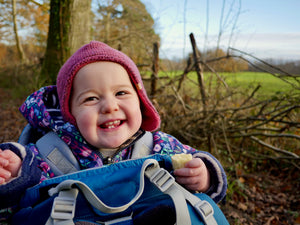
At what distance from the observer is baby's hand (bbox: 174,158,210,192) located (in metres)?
1.46

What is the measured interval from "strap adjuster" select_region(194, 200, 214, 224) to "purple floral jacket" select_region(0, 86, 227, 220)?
408mm

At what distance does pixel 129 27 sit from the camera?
23.5ft

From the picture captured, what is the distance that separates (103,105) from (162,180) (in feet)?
2.14

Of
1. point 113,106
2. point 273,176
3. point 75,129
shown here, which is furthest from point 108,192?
point 273,176

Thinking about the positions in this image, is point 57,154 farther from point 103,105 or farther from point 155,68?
point 155,68

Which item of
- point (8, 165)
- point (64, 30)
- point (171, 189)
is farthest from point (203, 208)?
point (64, 30)

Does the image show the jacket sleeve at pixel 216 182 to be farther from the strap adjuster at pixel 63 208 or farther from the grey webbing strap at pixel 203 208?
the strap adjuster at pixel 63 208

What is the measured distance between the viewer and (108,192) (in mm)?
1267

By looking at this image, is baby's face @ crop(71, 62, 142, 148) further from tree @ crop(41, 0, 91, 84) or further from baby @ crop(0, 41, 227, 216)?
tree @ crop(41, 0, 91, 84)

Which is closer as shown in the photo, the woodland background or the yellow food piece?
the yellow food piece

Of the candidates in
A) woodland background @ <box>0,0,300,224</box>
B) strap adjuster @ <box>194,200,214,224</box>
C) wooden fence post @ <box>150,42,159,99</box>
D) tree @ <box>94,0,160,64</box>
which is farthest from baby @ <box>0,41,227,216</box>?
tree @ <box>94,0,160,64</box>

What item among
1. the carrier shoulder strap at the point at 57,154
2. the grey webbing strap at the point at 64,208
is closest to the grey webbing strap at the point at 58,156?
the carrier shoulder strap at the point at 57,154

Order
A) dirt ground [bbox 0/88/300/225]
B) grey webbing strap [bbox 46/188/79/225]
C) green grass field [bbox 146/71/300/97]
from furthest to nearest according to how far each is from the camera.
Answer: green grass field [bbox 146/71/300/97]
dirt ground [bbox 0/88/300/225]
grey webbing strap [bbox 46/188/79/225]

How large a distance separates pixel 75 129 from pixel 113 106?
16.6 inches
